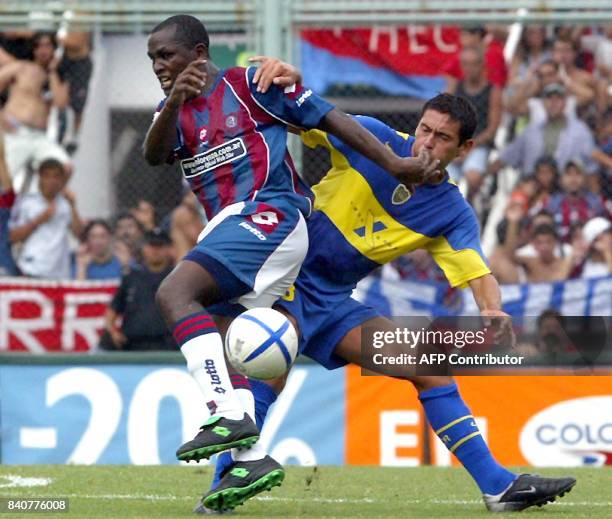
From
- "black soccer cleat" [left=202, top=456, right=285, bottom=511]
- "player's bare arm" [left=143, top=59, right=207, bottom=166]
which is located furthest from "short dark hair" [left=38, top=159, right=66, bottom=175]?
"black soccer cleat" [left=202, top=456, right=285, bottom=511]

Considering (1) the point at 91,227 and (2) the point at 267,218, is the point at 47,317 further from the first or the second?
(2) the point at 267,218

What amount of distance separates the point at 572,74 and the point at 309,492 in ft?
18.8

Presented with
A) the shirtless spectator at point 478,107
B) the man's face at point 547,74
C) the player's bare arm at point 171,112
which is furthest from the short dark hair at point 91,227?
the player's bare arm at point 171,112

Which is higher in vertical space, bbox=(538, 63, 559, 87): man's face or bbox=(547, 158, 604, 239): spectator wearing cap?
bbox=(538, 63, 559, 87): man's face

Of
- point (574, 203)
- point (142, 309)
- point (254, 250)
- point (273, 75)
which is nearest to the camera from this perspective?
point (254, 250)

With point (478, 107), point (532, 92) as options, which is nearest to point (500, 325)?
point (478, 107)

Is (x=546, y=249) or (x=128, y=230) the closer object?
(x=546, y=249)

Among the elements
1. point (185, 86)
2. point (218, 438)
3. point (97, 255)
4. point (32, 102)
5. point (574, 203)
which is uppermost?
point (185, 86)

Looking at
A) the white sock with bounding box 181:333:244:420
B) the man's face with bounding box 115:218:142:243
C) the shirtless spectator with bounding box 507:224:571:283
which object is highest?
the white sock with bounding box 181:333:244:420

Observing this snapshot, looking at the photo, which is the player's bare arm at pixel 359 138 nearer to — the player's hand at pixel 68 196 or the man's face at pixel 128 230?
the man's face at pixel 128 230

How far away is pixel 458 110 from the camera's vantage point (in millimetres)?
6082

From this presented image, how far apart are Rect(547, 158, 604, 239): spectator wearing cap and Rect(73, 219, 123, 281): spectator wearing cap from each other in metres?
3.53

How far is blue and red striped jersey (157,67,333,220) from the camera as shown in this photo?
573 centimetres

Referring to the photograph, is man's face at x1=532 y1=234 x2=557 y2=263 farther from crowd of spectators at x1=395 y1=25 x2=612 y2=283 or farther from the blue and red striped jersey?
the blue and red striped jersey
